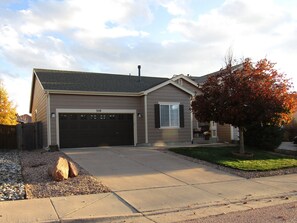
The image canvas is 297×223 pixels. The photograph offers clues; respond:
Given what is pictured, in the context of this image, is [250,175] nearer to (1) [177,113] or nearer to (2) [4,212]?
(2) [4,212]

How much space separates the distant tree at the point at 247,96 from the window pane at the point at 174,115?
210 inches

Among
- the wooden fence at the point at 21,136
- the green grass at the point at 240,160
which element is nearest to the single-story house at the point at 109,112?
the wooden fence at the point at 21,136

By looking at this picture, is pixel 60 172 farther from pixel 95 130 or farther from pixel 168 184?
pixel 95 130

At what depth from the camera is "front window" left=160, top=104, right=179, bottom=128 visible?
828 inches

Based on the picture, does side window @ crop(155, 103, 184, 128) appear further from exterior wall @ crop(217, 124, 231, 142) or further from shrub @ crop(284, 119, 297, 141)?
shrub @ crop(284, 119, 297, 141)

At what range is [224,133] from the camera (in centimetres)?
2377

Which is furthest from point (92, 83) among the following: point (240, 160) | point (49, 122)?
point (240, 160)

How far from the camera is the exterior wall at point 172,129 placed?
20.8 meters

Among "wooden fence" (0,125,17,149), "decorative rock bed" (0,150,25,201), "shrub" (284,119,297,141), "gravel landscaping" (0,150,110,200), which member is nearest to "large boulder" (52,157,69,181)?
"gravel landscaping" (0,150,110,200)

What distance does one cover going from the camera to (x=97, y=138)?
787 inches

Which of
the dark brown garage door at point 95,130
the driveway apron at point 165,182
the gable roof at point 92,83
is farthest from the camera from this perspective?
the gable roof at point 92,83

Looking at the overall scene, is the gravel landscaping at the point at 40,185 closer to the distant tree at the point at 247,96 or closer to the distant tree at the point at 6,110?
the distant tree at the point at 247,96

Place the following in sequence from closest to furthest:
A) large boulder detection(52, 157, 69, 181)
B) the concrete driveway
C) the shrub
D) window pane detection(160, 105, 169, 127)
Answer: the concrete driveway, large boulder detection(52, 157, 69, 181), window pane detection(160, 105, 169, 127), the shrub

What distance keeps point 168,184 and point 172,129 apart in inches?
441
